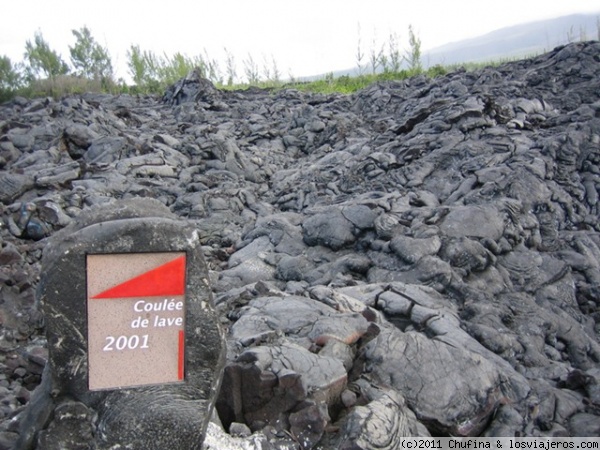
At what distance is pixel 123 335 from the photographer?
252 centimetres

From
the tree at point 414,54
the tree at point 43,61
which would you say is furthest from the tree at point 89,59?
the tree at point 414,54

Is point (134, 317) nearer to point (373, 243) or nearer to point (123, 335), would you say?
point (123, 335)

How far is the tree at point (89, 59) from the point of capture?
2180 cm

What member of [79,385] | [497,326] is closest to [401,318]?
[497,326]

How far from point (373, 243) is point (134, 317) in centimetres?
471

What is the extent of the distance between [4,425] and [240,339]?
5.17 feet

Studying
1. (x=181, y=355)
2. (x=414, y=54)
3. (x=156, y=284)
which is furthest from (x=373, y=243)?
(x=414, y=54)

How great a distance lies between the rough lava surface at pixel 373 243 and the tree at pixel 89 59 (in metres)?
7.23

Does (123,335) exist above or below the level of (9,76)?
below

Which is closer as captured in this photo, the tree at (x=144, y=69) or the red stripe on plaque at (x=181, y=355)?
the red stripe on plaque at (x=181, y=355)

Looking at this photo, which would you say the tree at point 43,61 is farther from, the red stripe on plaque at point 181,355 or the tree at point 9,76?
the red stripe on plaque at point 181,355

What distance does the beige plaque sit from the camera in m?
2.49

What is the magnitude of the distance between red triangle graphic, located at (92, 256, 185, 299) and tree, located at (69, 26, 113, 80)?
21166mm

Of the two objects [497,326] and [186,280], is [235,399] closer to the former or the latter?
[186,280]
